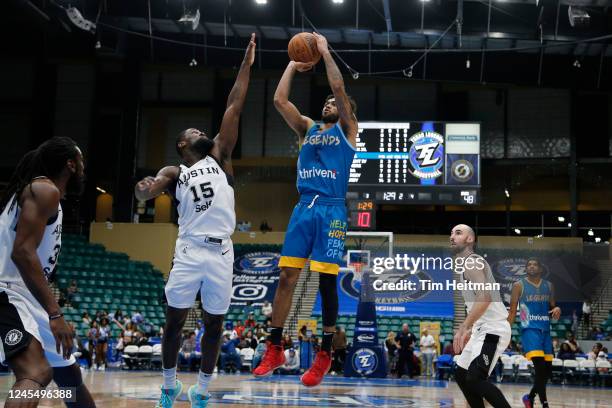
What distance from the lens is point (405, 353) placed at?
18594mm

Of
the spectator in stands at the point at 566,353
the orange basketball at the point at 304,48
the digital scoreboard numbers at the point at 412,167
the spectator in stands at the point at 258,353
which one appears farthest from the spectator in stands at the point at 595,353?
the orange basketball at the point at 304,48

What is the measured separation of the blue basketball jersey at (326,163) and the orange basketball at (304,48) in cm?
60

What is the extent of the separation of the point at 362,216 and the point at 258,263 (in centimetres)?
807

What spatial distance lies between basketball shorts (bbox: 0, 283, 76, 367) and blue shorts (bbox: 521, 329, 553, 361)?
6.72 m

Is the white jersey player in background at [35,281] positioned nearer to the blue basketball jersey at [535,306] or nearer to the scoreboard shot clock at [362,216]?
the blue basketball jersey at [535,306]

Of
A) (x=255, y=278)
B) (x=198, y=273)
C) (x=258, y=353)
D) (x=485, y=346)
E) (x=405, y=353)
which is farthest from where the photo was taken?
(x=255, y=278)

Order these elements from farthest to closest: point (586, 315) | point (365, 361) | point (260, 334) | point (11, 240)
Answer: point (586, 315) → point (260, 334) → point (365, 361) → point (11, 240)

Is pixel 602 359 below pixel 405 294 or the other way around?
below

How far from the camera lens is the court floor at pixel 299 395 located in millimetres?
9766

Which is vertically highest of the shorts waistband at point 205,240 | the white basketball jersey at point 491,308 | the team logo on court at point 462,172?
the team logo on court at point 462,172

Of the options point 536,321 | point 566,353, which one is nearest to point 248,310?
point 566,353

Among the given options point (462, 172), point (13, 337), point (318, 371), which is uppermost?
point (462, 172)

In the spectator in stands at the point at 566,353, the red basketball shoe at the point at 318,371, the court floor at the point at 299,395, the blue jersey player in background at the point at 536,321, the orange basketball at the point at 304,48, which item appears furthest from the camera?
the spectator in stands at the point at 566,353

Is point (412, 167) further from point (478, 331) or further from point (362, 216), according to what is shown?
point (478, 331)
